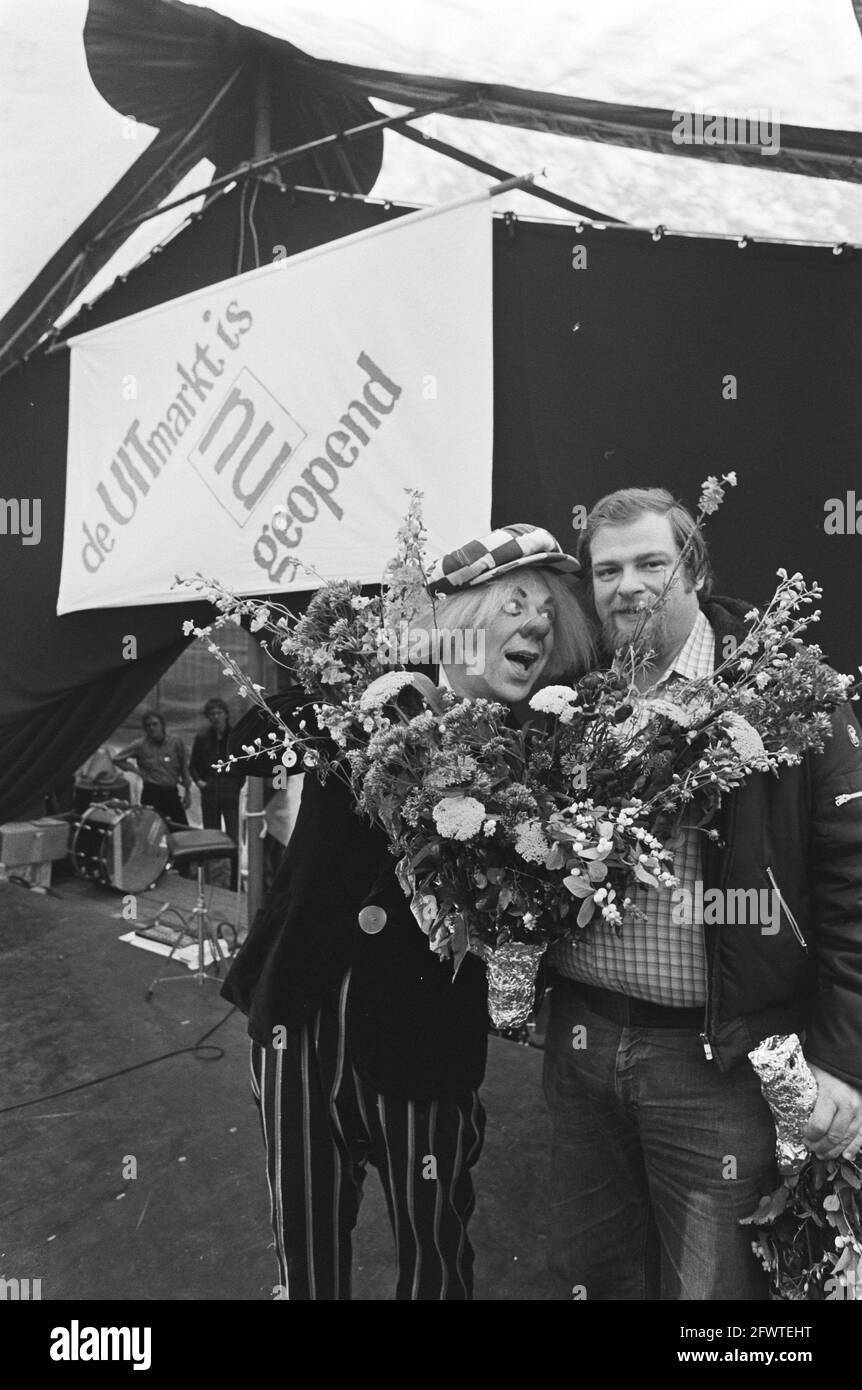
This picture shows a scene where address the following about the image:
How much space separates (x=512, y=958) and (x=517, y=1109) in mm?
2196

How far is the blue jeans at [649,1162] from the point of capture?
1.33 metres

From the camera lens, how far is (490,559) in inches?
57.3

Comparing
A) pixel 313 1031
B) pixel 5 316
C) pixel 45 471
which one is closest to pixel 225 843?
pixel 45 471

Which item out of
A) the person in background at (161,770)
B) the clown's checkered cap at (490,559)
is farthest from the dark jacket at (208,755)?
the clown's checkered cap at (490,559)

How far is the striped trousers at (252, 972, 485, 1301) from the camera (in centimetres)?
157

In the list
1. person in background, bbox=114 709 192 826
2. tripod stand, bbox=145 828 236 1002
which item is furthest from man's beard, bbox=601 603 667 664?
person in background, bbox=114 709 192 826

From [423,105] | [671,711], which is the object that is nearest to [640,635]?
[671,711]

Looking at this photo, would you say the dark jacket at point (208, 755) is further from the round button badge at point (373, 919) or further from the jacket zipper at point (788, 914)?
the jacket zipper at point (788, 914)

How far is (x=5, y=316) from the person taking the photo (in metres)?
2.79

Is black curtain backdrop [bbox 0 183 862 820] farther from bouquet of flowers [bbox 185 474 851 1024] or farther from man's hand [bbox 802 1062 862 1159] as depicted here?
man's hand [bbox 802 1062 862 1159]

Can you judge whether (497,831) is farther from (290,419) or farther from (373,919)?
(290,419)

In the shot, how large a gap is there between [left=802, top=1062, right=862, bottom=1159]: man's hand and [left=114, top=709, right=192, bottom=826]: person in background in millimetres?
6042

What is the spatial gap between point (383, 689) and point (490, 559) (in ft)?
1.21
